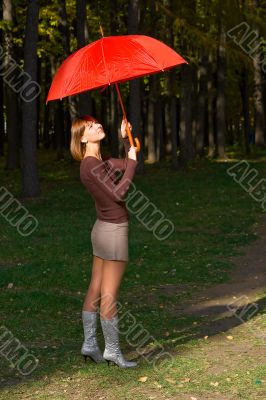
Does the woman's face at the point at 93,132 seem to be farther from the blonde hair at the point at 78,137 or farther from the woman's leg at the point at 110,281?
the woman's leg at the point at 110,281

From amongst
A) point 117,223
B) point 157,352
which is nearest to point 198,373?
point 157,352

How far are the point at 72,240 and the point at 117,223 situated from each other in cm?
897

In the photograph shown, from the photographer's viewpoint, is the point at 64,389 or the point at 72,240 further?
the point at 72,240

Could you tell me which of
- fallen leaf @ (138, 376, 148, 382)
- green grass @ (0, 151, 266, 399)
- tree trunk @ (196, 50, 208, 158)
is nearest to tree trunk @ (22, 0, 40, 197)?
green grass @ (0, 151, 266, 399)

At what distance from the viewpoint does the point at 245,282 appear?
12.7 m

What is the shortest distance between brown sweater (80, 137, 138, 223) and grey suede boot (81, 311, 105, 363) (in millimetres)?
960

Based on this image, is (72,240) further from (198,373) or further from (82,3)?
(82,3)

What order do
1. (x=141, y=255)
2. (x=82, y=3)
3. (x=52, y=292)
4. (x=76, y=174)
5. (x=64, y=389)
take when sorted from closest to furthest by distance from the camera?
1. (x=64, y=389)
2. (x=52, y=292)
3. (x=141, y=255)
4. (x=82, y=3)
5. (x=76, y=174)

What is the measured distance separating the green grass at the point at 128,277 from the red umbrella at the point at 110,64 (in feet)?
7.58

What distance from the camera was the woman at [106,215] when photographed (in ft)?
24.8

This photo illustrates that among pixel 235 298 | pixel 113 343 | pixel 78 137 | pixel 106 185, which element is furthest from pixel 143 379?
pixel 235 298

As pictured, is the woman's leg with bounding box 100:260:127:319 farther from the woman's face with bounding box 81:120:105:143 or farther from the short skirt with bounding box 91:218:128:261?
the woman's face with bounding box 81:120:105:143

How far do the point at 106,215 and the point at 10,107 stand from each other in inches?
923

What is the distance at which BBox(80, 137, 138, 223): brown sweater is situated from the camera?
24.6 feet
